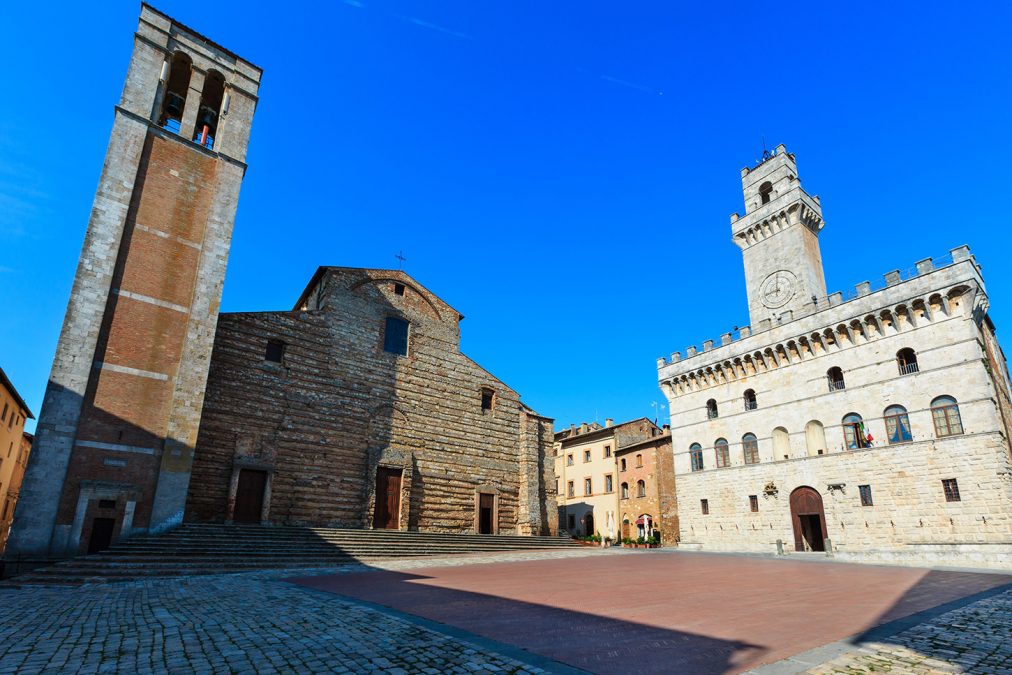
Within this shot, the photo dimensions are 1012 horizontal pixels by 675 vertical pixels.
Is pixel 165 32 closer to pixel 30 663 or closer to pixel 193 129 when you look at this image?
pixel 193 129

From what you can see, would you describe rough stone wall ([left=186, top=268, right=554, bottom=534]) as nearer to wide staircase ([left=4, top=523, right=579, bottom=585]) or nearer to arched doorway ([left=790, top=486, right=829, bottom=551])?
wide staircase ([left=4, top=523, right=579, bottom=585])

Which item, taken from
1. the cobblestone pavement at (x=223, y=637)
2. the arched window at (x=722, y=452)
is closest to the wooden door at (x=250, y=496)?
the cobblestone pavement at (x=223, y=637)

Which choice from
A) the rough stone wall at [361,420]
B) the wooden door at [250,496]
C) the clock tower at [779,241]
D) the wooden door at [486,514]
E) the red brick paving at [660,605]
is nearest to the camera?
the red brick paving at [660,605]

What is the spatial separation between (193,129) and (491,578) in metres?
19.9

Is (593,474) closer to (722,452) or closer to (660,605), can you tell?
(722,452)

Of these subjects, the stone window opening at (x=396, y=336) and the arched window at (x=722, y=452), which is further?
the arched window at (x=722, y=452)

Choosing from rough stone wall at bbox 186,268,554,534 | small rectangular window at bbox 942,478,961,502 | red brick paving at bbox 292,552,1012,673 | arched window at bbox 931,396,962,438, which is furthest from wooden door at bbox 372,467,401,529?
arched window at bbox 931,396,962,438

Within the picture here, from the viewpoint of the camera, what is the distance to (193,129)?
20.5 m

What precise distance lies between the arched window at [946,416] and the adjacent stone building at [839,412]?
40 millimetres

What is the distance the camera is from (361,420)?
2331 cm

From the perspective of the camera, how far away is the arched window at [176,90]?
20703 millimetres

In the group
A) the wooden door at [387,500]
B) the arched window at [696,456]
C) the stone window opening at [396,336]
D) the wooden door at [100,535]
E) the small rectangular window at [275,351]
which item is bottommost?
the wooden door at [100,535]

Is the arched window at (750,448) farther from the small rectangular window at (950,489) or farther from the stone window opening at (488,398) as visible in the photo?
the stone window opening at (488,398)

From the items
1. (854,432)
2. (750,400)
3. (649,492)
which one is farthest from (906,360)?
(649,492)
